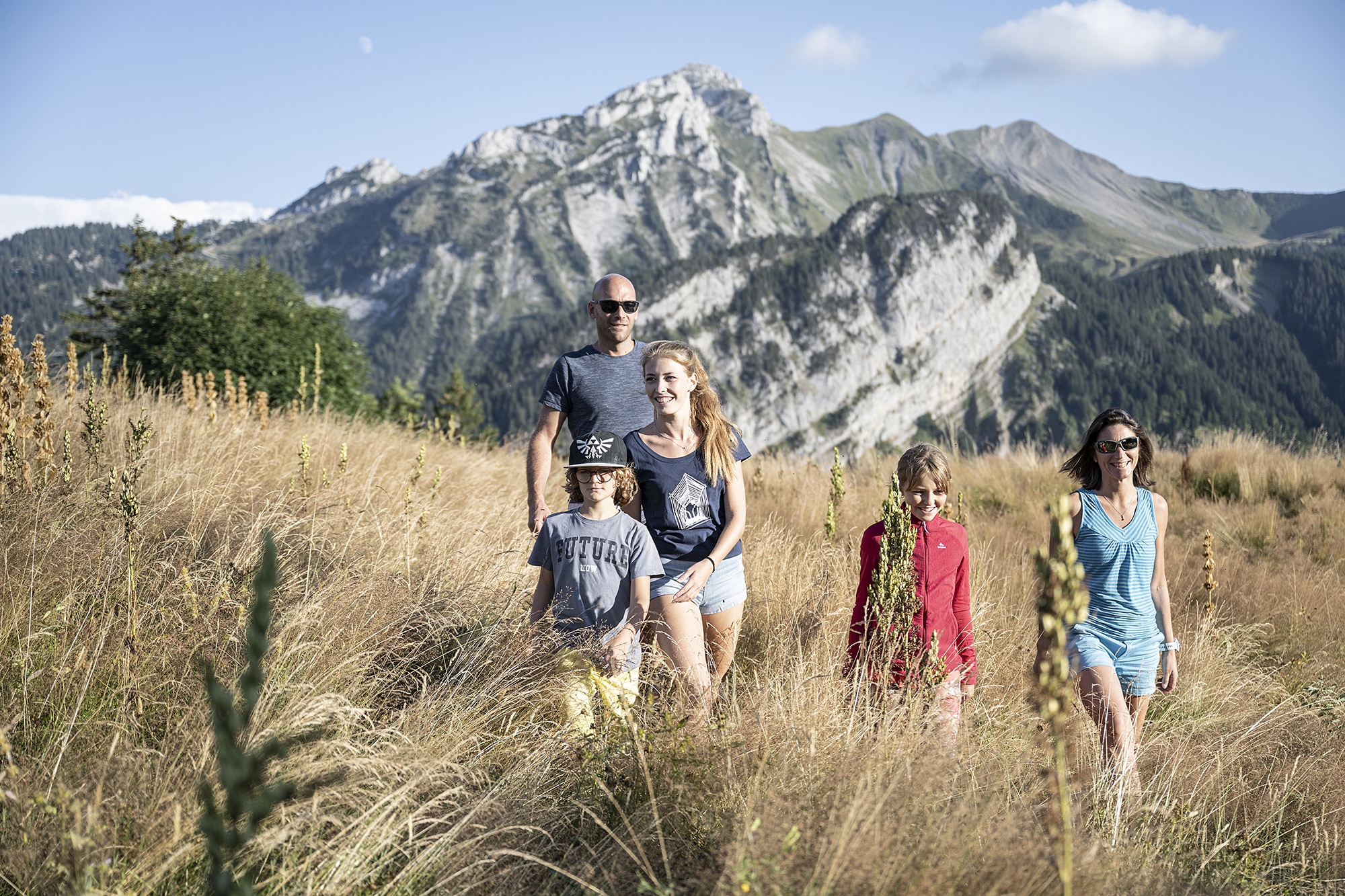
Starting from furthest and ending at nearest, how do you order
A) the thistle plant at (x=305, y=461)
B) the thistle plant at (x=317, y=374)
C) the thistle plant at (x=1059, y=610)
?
the thistle plant at (x=317, y=374)
the thistle plant at (x=305, y=461)
the thistle plant at (x=1059, y=610)

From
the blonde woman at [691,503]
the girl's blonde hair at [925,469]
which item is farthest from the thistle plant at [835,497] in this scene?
the blonde woman at [691,503]

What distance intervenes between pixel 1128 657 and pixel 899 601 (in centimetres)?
137

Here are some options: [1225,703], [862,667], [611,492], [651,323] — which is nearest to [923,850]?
[862,667]

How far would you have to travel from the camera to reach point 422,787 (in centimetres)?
230

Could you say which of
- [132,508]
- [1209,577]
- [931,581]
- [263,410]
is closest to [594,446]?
[931,581]

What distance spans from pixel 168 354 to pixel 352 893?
→ 11310 mm

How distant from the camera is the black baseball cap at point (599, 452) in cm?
324

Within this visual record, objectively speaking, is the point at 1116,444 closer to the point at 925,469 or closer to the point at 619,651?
the point at 925,469

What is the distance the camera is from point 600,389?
4.04 m

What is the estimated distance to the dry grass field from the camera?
1869 millimetres

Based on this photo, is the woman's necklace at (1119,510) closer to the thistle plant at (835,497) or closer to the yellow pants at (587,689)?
the thistle plant at (835,497)

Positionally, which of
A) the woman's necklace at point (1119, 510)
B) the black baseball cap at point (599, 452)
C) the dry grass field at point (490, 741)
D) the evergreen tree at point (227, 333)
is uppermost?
the evergreen tree at point (227, 333)

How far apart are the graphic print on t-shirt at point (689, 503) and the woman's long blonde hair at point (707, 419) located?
0.26 ft

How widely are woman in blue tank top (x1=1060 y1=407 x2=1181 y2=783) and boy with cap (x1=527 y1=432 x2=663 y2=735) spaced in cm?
183
